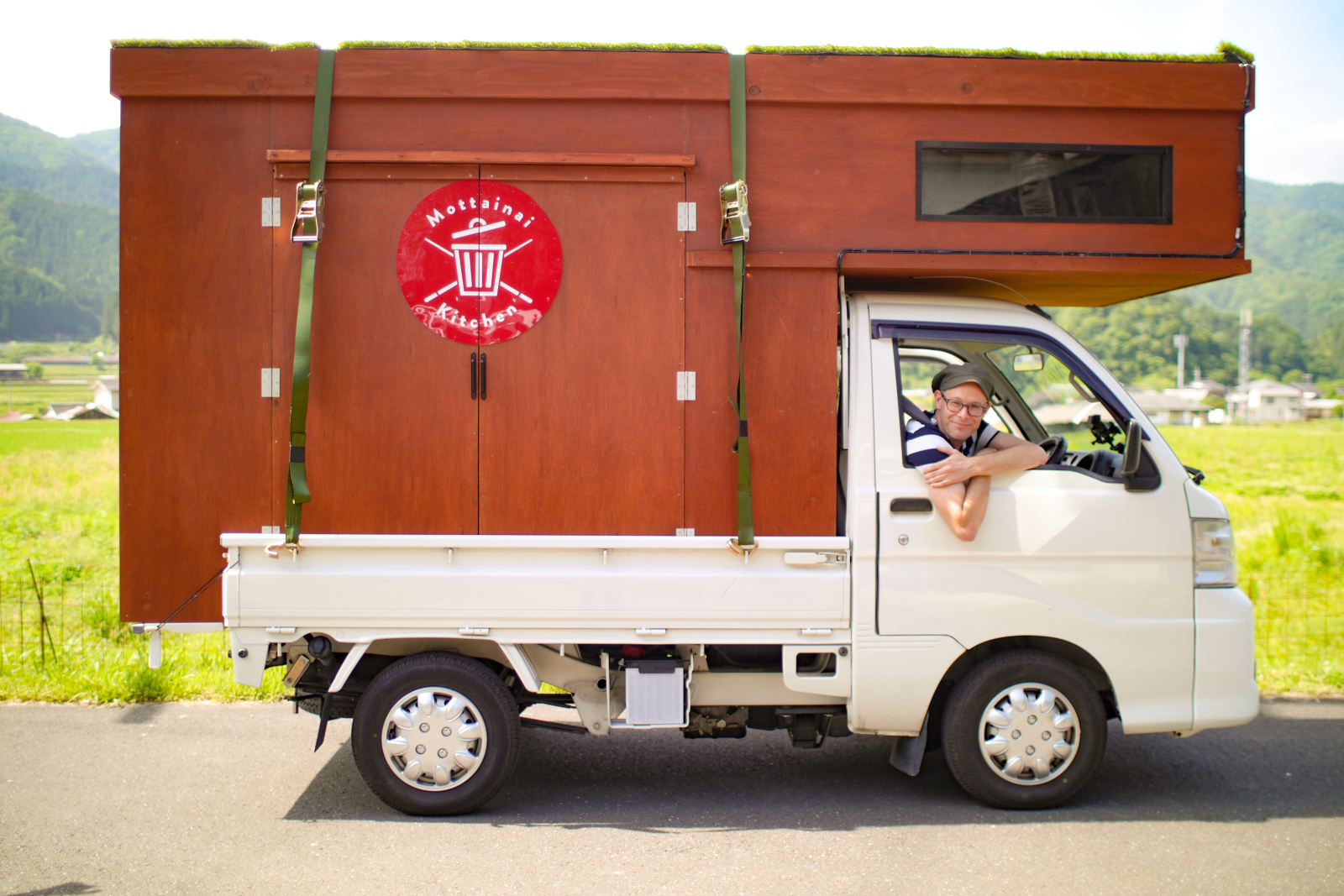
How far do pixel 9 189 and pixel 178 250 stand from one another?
85.5m

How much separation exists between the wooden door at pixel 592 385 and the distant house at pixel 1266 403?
104m

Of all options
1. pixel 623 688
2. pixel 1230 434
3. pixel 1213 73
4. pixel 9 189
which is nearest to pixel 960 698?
pixel 623 688

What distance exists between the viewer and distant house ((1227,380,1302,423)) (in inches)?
3784

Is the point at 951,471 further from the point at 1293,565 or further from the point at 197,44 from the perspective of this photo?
the point at 1293,565

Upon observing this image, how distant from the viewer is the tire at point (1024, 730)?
441 centimetres

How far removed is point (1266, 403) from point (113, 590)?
113 meters

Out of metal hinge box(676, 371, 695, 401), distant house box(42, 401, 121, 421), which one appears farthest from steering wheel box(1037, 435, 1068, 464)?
distant house box(42, 401, 121, 421)

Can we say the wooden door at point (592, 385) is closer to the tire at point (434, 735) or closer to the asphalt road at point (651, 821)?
the tire at point (434, 735)

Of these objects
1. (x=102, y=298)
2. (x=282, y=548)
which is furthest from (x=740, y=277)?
(x=102, y=298)

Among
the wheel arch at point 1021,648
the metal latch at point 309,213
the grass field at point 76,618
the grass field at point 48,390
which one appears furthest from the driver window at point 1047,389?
the grass field at point 48,390

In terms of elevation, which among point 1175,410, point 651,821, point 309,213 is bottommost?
point 651,821

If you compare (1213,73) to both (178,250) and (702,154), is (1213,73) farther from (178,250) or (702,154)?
(178,250)

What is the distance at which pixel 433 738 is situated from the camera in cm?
438

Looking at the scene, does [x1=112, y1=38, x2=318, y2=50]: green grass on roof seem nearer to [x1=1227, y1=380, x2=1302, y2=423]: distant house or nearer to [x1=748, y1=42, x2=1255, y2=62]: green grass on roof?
[x1=748, y1=42, x2=1255, y2=62]: green grass on roof
